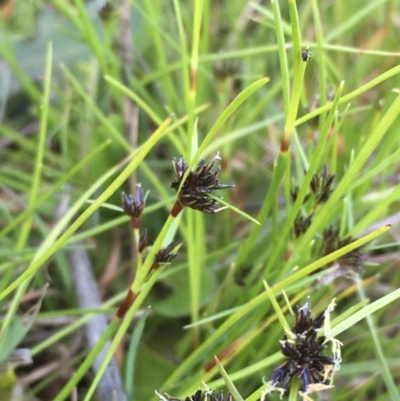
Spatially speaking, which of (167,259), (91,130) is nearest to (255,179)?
(91,130)

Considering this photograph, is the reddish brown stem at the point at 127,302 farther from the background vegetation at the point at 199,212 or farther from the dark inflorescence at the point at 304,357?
the dark inflorescence at the point at 304,357

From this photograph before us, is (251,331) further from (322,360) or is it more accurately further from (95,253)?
(95,253)

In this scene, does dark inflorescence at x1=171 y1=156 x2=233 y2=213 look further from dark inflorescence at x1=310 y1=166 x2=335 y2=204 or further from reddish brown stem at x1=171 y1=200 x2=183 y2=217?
dark inflorescence at x1=310 y1=166 x2=335 y2=204

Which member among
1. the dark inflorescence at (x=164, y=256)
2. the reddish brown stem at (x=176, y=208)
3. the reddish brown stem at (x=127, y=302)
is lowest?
the reddish brown stem at (x=127, y=302)

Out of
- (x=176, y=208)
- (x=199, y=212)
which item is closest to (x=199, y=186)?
(x=176, y=208)

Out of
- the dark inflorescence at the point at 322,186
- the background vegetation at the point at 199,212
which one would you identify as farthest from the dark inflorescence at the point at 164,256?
the dark inflorescence at the point at 322,186

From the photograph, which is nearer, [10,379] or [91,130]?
[10,379]

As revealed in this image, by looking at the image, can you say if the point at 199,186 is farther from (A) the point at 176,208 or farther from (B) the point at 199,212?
(B) the point at 199,212

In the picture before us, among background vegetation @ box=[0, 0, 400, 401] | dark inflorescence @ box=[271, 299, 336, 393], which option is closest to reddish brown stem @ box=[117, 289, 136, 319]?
background vegetation @ box=[0, 0, 400, 401]
